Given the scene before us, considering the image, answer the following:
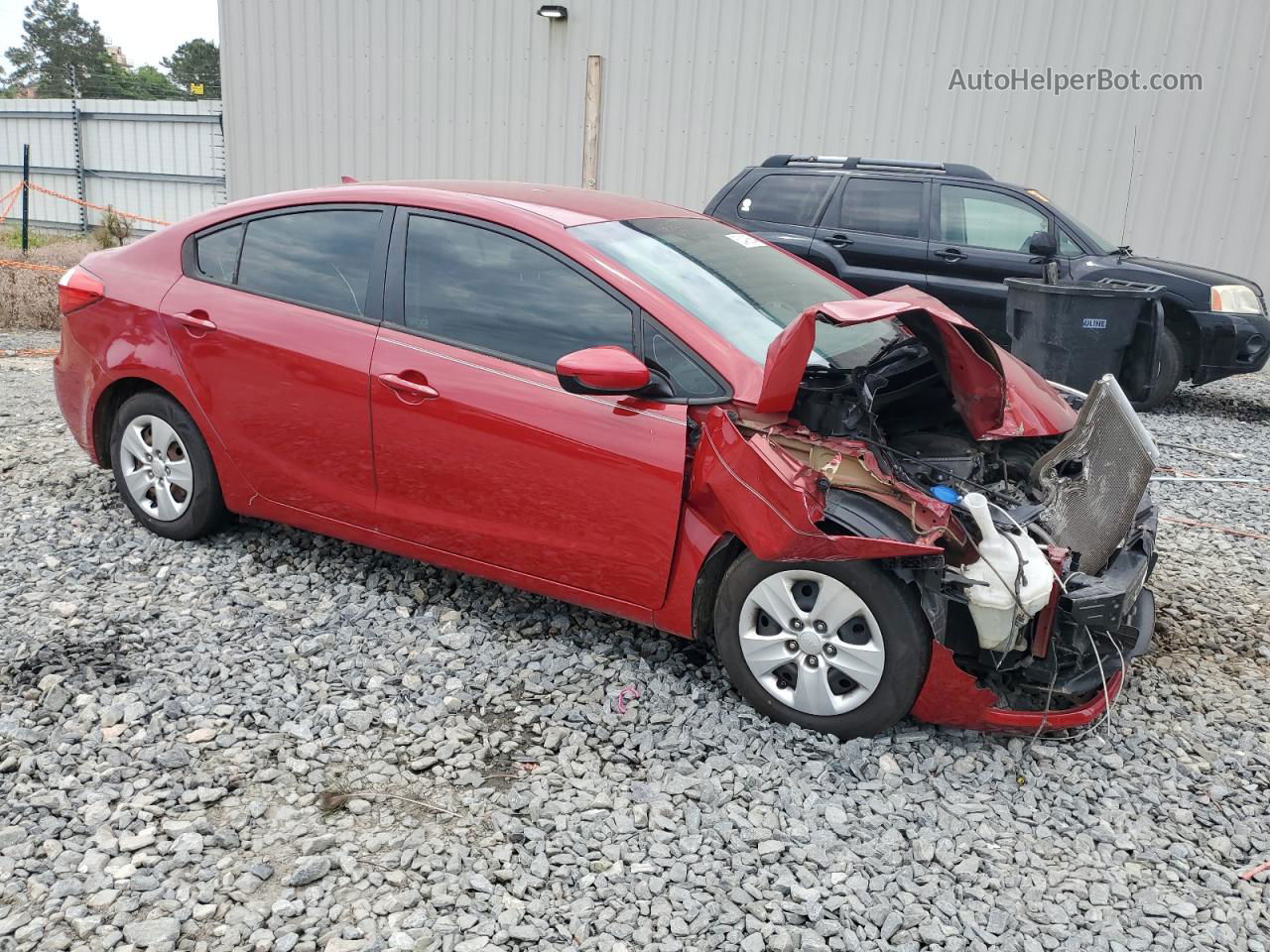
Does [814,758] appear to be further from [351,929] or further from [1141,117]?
[1141,117]

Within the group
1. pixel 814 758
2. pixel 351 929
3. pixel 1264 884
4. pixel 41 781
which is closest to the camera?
pixel 351 929

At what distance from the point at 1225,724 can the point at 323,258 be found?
348 cm

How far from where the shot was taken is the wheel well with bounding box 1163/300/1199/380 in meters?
7.68

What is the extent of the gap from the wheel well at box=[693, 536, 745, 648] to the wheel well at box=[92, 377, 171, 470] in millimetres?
2433

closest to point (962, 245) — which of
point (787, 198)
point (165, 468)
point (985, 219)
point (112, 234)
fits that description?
point (985, 219)

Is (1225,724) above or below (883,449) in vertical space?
below

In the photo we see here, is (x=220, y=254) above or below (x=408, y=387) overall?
above

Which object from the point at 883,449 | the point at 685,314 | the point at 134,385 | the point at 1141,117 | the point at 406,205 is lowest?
the point at 134,385

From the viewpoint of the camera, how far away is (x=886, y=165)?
830 centimetres

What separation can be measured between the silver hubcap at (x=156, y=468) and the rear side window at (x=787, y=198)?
5.67 m

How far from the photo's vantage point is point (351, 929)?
2240mm

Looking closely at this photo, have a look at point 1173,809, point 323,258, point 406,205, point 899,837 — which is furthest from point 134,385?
point 1173,809

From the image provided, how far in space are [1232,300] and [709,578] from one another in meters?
6.53

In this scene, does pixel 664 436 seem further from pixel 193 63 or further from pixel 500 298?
pixel 193 63
